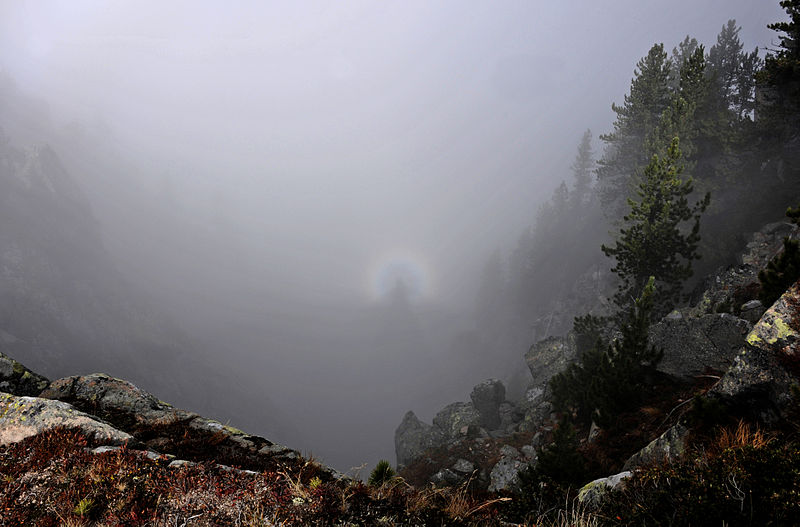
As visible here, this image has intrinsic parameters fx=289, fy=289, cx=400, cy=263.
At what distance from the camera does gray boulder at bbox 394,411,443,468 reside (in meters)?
28.0

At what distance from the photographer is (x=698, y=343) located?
9.73m

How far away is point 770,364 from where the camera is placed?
5625 mm

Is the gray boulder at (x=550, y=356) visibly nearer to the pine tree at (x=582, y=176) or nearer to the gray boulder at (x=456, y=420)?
the gray boulder at (x=456, y=420)

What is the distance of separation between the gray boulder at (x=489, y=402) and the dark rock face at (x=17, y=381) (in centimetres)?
2925

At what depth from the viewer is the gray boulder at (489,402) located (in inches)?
1102

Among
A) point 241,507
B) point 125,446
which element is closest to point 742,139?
point 241,507

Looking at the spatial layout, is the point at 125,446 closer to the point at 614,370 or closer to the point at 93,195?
the point at 614,370

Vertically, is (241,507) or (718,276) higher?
(718,276)

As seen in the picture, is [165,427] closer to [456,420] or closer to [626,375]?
[626,375]

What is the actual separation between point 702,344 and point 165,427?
15719 mm

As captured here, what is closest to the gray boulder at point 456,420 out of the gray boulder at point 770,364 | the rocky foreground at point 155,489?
the gray boulder at point 770,364

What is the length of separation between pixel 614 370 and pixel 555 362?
67.4 ft

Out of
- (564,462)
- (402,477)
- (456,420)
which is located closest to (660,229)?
(564,462)

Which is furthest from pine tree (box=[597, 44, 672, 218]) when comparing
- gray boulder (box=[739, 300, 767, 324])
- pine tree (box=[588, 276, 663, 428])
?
pine tree (box=[588, 276, 663, 428])
